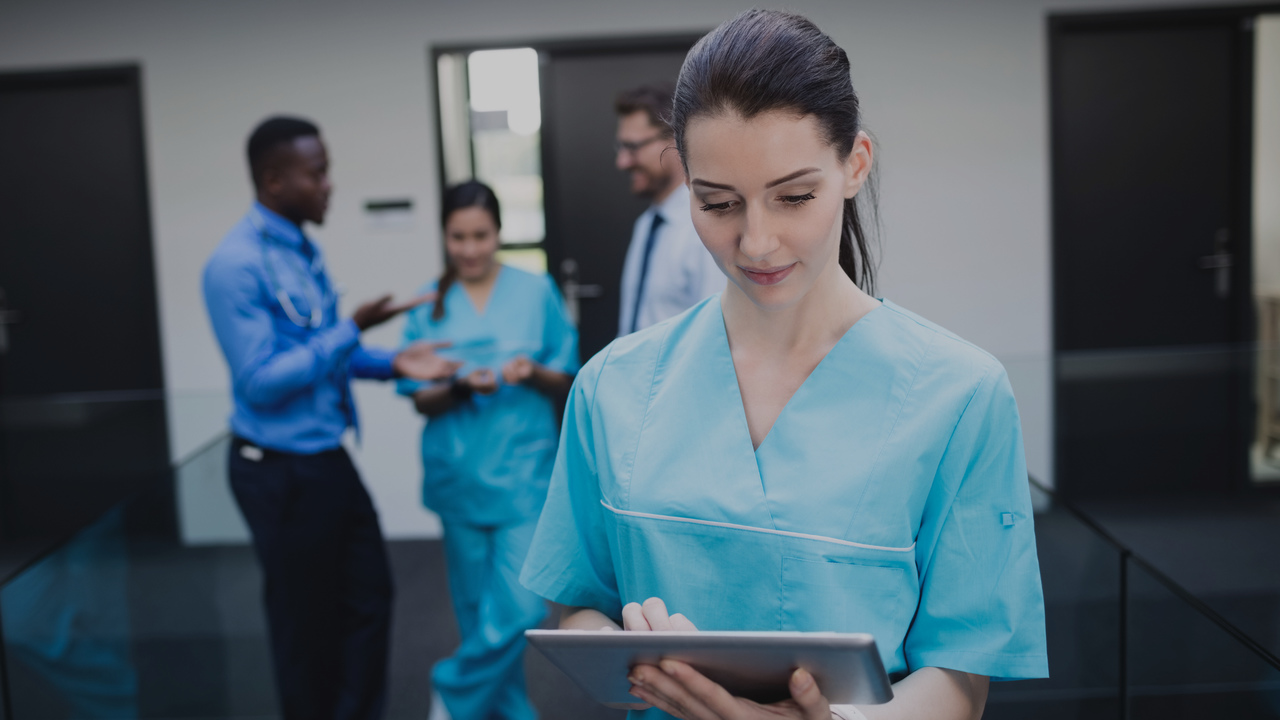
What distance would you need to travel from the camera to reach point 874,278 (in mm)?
1090

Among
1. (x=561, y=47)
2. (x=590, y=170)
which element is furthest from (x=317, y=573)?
(x=561, y=47)

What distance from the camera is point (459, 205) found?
2441mm

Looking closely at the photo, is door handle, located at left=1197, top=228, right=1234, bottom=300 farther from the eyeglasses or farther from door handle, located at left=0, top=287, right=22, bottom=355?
door handle, located at left=0, top=287, right=22, bottom=355

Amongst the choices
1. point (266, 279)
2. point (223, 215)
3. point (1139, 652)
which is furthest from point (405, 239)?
point (1139, 652)

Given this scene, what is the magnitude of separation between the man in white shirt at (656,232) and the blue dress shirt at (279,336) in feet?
2.18

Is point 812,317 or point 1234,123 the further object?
point 1234,123

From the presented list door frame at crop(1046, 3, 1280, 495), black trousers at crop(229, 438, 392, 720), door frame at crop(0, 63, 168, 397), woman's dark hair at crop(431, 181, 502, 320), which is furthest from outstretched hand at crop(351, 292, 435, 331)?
door frame at crop(1046, 3, 1280, 495)

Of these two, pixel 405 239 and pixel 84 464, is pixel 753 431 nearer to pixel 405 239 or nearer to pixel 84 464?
pixel 84 464

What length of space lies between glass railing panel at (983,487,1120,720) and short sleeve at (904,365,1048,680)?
99 cm

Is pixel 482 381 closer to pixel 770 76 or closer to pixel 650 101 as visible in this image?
pixel 650 101

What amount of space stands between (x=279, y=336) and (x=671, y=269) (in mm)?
875

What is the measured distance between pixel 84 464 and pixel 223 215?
1.37m

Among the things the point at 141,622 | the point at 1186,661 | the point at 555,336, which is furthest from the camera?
the point at 555,336

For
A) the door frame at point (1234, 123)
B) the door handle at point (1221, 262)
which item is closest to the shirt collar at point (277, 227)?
the door frame at point (1234, 123)
